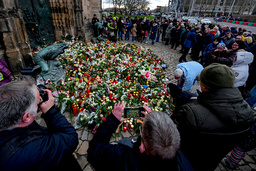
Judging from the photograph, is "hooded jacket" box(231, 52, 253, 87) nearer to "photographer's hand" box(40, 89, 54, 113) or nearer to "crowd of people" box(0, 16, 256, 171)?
"crowd of people" box(0, 16, 256, 171)

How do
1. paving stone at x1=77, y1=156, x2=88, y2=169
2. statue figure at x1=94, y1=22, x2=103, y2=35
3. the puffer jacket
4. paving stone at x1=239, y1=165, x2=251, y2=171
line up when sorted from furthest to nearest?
statue figure at x1=94, y1=22, x2=103, y2=35 < paving stone at x1=239, y1=165, x2=251, y2=171 < paving stone at x1=77, y1=156, x2=88, y2=169 < the puffer jacket

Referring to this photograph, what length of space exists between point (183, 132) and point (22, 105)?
63.5 inches

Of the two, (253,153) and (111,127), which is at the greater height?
(111,127)

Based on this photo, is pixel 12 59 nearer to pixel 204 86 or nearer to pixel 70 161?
pixel 70 161

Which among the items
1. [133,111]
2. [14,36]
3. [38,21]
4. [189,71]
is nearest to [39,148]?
[133,111]

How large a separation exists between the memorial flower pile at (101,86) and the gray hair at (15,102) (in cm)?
212

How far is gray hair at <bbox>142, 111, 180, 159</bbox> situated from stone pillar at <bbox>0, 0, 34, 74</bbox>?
17.9ft

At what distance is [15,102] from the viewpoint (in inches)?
40.7

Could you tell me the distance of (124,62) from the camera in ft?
20.1

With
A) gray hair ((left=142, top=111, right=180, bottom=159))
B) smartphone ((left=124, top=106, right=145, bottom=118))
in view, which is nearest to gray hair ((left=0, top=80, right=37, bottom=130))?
gray hair ((left=142, top=111, right=180, bottom=159))

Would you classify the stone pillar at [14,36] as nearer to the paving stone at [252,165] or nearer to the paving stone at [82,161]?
the paving stone at [82,161]

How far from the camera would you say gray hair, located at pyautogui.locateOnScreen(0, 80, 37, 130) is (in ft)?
3.26

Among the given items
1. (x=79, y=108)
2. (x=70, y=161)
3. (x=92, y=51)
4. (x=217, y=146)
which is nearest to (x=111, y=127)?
(x=70, y=161)

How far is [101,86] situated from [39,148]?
3417mm
